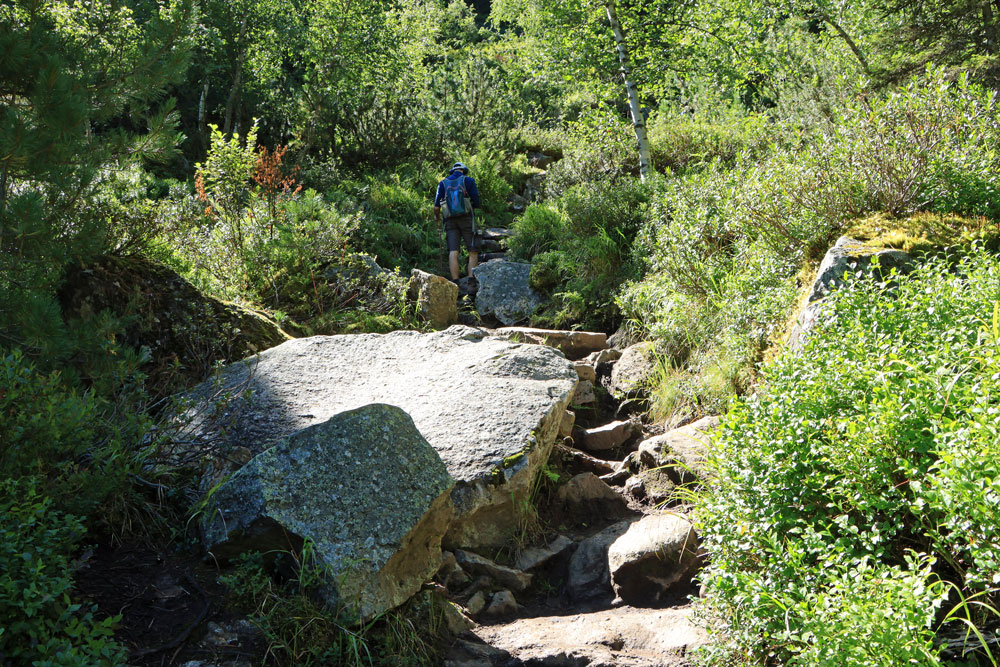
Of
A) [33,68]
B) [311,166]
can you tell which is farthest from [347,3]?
[33,68]

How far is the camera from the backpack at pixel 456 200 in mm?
10750

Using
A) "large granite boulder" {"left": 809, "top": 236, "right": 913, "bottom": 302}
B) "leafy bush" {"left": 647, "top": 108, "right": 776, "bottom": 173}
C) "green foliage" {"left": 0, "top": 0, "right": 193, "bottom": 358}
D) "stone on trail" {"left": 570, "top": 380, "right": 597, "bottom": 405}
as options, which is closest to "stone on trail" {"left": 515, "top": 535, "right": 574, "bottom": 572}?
"stone on trail" {"left": 570, "top": 380, "right": 597, "bottom": 405}

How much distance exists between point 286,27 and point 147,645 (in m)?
14.5

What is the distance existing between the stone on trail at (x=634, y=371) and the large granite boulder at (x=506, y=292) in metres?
2.49

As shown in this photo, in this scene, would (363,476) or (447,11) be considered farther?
(447,11)

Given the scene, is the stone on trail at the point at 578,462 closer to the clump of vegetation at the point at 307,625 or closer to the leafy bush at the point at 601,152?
the clump of vegetation at the point at 307,625

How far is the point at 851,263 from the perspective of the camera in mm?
4863

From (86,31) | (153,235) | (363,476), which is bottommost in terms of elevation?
(363,476)

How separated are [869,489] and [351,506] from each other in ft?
8.01

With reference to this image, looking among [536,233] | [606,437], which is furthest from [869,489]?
[536,233]

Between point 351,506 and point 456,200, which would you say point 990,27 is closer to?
point 456,200

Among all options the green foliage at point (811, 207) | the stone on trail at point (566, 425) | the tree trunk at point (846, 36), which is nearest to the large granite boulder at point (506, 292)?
the green foliage at point (811, 207)

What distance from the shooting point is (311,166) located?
14.0 m

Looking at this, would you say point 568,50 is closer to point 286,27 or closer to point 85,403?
point 286,27
